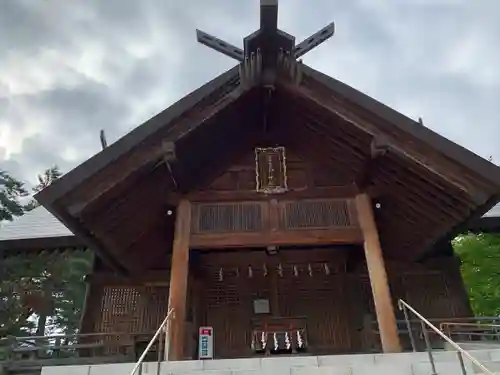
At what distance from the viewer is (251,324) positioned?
9031 millimetres

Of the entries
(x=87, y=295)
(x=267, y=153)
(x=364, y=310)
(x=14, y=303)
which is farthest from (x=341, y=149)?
(x=14, y=303)

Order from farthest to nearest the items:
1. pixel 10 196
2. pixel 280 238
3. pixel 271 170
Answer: pixel 10 196 < pixel 271 170 < pixel 280 238

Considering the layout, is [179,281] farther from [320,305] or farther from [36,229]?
[36,229]

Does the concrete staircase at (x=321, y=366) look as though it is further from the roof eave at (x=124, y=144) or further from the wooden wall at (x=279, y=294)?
the wooden wall at (x=279, y=294)

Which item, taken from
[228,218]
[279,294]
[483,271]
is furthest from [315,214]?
[483,271]

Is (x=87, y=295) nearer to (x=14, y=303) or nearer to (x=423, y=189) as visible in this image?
(x=423, y=189)

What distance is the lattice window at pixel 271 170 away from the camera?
26.9 ft

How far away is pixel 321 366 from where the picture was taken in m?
5.16

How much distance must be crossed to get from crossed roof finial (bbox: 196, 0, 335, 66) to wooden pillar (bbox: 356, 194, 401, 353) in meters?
2.70

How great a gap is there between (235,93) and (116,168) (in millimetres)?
2179

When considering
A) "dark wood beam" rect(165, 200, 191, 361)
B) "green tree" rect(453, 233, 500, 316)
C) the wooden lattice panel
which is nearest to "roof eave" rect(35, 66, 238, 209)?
"dark wood beam" rect(165, 200, 191, 361)

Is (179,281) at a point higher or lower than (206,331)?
higher

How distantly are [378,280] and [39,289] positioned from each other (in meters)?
15.1

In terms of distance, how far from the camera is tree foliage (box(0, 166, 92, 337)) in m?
16.6
